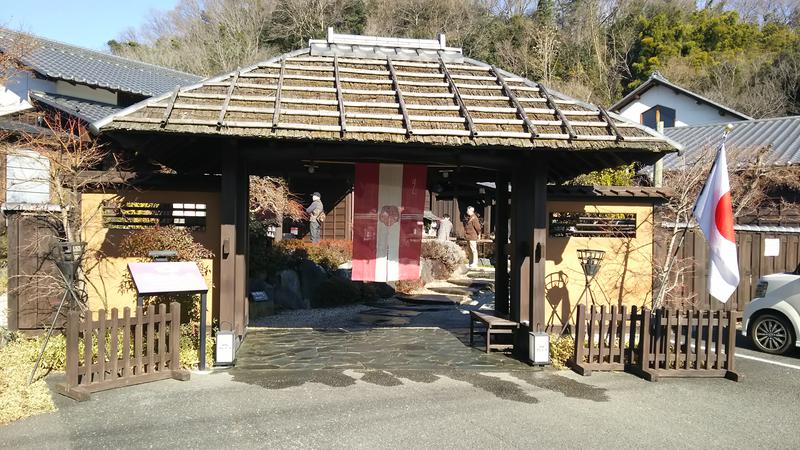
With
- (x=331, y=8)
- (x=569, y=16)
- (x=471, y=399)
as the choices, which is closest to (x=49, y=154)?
(x=471, y=399)

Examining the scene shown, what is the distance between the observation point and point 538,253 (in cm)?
808

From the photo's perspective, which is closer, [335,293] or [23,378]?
[23,378]

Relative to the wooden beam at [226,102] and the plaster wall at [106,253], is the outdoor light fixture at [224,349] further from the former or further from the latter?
the wooden beam at [226,102]

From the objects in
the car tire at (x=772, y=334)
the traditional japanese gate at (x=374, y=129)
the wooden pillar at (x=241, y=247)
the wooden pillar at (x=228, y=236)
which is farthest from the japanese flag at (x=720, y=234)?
the wooden pillar at (x=241, y=247)

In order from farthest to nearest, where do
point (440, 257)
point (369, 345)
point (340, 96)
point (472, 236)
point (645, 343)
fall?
point (472, 236) < point (440, 257) < point (369, 345) < point (340, 96) < point (645, 343)

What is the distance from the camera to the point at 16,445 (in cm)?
502

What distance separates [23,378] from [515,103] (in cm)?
717

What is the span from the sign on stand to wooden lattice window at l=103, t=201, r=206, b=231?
4.40 feet

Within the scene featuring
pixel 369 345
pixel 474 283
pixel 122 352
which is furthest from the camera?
pixel 474 283

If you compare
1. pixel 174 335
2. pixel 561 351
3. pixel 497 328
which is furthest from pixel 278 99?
pixel 561 351

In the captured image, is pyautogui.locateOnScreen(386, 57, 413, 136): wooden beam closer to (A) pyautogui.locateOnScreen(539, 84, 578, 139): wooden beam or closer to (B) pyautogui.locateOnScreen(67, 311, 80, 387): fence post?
(A) pyautogui.locateOnScreen(539, 84, 578, 139): wooden beam

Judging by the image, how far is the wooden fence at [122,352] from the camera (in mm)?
6211

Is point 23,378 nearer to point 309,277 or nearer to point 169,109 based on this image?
point 169,109

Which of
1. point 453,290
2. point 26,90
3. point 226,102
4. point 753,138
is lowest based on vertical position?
point 453,290
